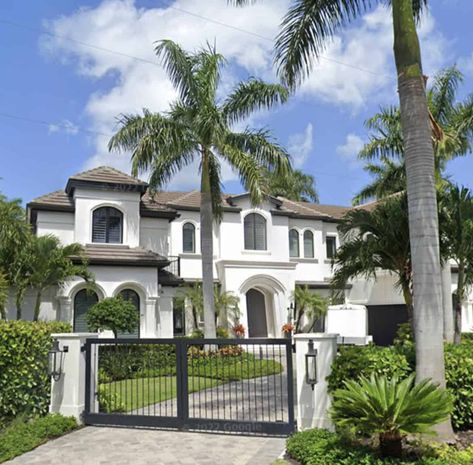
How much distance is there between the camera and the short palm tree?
593 cm

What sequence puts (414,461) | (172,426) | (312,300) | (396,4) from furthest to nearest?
1. (312,300)
2. (172,426)
3. (396,4)
4. (414,461)

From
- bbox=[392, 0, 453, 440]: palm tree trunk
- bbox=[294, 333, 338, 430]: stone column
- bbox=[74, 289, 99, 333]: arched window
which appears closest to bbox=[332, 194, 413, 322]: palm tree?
bbox=[392, 0, 453, 440]: palm tree trunk

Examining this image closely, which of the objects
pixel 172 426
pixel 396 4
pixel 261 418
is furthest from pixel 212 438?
pixel 396 4

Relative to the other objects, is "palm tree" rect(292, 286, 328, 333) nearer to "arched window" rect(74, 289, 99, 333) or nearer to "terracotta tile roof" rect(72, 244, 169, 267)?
"terracotta tile roof" rect(72, 244, 169, 267)

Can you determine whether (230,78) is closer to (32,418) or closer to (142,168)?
(142,168)

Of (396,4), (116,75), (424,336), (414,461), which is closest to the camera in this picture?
(414,461)

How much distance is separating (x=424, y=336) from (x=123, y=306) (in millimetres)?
13056

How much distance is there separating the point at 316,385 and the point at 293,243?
2214 centimetres

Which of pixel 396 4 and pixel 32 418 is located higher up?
pixel 396 4

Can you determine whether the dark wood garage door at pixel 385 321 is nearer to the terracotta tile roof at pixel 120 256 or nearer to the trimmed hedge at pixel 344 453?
the terracotta tile roof at pixel 120 256

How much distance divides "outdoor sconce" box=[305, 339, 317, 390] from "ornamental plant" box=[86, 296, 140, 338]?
10987mm

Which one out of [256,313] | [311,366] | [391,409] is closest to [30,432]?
[311,366]

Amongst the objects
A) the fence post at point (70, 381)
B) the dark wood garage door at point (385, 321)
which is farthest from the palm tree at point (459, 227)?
the dark wood garage door at point (385, 321)

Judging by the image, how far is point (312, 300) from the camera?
27.6 meters
